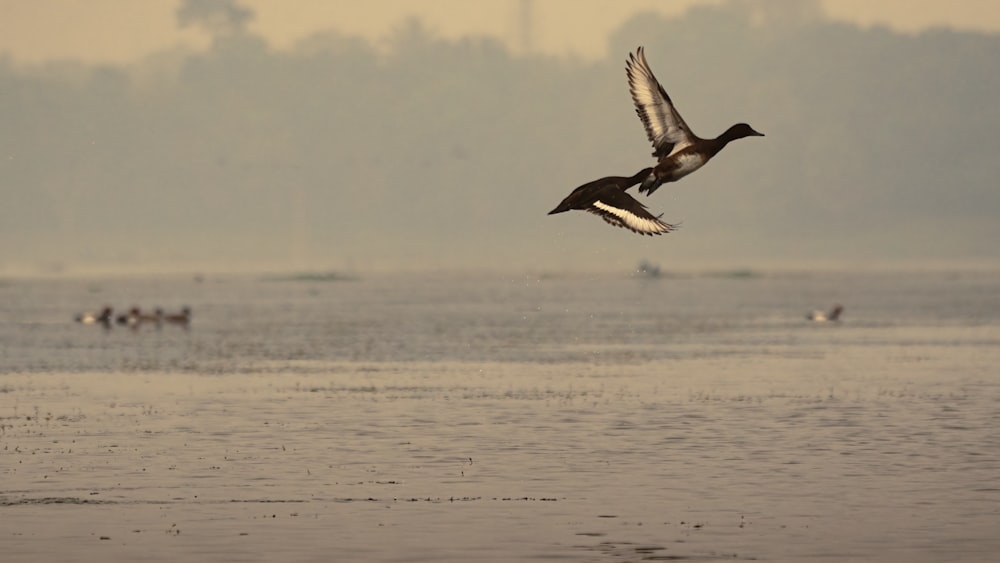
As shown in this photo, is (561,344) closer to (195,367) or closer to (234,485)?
(195,367)

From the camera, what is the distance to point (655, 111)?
21266mm

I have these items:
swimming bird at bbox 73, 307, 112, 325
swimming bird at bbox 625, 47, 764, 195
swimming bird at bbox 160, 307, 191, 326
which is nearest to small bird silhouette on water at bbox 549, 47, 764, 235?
swimming bird at bbox 625, 47, 764, 195

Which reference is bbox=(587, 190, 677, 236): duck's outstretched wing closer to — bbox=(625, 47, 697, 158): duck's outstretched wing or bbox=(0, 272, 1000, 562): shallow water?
bbox=(625, 47, 697, 158): duck's outstretched wing

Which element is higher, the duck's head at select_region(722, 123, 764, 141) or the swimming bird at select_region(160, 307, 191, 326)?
the swimming bird at select_region(160, 307, 191, 326)

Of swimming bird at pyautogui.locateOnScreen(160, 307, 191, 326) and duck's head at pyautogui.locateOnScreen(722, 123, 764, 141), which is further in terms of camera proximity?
swimming bird at pyautogui.locateOnScreen(160, 307, 191, 326)

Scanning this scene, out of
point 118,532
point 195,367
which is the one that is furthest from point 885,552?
point 195,367

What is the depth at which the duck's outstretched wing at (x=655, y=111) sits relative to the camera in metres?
20.9

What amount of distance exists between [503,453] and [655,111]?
20158mm

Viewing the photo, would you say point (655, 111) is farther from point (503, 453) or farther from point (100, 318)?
point (100, 318)

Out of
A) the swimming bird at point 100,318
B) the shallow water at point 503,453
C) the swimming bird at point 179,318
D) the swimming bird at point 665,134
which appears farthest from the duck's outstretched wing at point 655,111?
the swimming bird at point 100,318

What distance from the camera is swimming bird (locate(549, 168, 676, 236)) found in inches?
826

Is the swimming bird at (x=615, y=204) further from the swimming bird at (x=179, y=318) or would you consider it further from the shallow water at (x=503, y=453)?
the swimming bird at (x=179, y=318)

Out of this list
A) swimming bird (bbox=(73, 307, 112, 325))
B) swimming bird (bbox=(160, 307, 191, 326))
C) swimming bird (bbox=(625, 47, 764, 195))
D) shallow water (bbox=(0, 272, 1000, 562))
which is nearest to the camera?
swimming bird (bbox=(625, 47, 764, 195))

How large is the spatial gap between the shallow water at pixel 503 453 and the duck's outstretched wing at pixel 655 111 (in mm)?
8149
